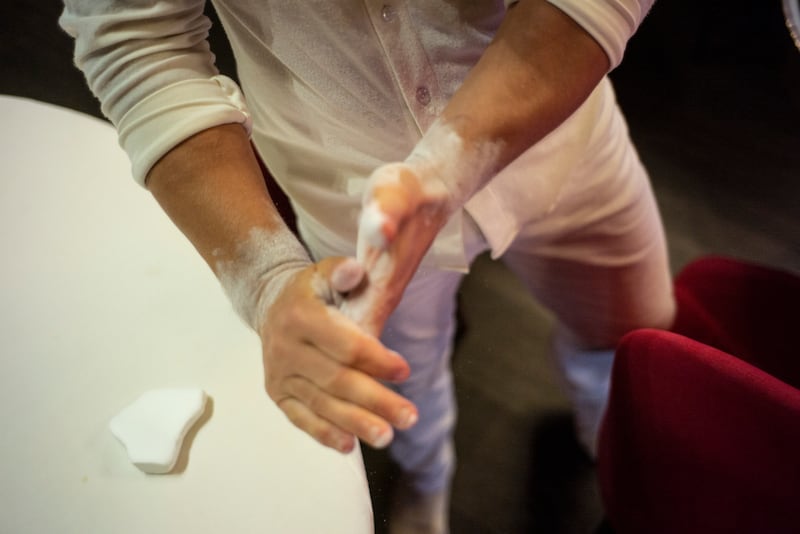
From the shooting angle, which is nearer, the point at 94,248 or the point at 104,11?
the point at 104,11

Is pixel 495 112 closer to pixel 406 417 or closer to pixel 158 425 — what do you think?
pixel 406 417

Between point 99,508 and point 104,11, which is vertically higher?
point 104,11

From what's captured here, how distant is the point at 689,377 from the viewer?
0.54 meters

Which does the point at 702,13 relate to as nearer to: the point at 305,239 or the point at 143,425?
the point at 305,239

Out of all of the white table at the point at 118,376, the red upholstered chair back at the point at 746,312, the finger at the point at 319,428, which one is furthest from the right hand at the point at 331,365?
the red upholstered chair back at the point at 746,312

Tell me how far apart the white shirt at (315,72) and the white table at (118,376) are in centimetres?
18

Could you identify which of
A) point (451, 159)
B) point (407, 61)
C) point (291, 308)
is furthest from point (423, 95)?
point (291, 308)

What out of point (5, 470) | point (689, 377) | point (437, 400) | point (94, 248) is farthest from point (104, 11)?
point (437, 400)

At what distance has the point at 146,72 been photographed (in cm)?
50

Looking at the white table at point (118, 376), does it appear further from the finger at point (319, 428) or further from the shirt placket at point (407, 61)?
the shirt placket at point (407, 61)

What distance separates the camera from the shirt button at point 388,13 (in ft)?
1.70

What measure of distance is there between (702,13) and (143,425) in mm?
1727

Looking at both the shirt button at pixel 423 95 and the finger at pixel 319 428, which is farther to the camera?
the shirt button at pixel 423 95

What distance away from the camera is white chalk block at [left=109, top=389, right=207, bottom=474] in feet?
1.79
